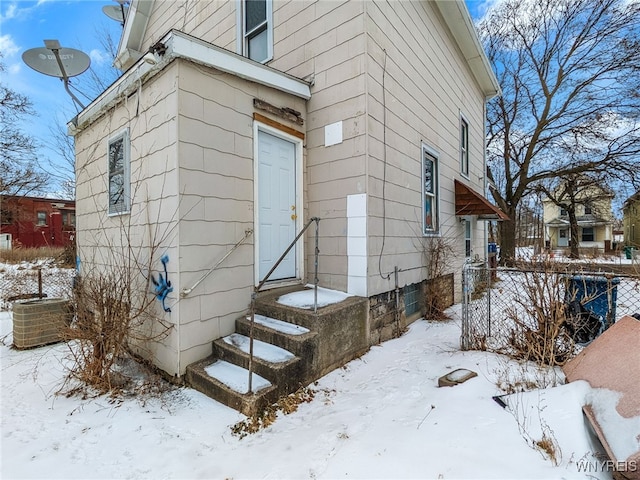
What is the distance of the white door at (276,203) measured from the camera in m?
4.26

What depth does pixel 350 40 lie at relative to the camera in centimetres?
442

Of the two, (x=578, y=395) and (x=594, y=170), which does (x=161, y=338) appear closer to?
(x=578, y=395)

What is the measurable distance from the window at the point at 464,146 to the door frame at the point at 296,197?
5.65 metres

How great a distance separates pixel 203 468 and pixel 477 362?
2.96m

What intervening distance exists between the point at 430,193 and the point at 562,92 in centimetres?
1260

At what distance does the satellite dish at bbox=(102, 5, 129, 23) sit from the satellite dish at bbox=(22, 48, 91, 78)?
14.6 ft

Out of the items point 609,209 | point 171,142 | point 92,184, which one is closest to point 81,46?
point 92,184

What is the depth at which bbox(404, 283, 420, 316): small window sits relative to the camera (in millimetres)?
5578

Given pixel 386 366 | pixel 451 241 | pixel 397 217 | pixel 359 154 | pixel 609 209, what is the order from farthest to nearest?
pixel 609 209, pixel 451 241, pixel 397 217, pixel 359 154, pixel 386 366

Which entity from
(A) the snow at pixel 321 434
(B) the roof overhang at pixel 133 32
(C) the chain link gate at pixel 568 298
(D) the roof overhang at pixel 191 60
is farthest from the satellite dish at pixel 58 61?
(C) the chain link gate at pixel 568 298

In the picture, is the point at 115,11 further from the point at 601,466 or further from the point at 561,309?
the point at 601,466

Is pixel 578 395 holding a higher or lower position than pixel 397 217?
lower

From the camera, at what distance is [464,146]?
8930 mm

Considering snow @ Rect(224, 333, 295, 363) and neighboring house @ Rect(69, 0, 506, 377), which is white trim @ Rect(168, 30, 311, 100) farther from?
snow @ Rect(224, 333, 295, 363)
